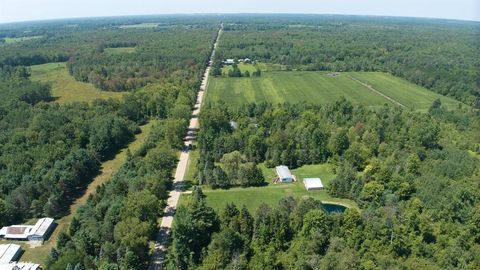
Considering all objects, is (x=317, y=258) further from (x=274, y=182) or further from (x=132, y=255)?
(x=274, y=182)

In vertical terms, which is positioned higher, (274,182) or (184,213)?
(184,213)

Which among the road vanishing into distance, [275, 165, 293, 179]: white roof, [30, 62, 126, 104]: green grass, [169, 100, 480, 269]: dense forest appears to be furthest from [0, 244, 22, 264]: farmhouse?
[30, 62, 126, 104]: green grass

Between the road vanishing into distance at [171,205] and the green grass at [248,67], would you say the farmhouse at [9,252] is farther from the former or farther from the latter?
the green grass at [248,67]

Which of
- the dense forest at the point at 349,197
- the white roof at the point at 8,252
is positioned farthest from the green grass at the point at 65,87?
the white roof at the point at 8,252

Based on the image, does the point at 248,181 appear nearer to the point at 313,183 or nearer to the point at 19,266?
the point at 313,183

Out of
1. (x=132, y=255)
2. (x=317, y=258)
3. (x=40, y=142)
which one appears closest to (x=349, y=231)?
(x=317, y=258)

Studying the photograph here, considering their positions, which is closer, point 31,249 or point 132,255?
point 132,255

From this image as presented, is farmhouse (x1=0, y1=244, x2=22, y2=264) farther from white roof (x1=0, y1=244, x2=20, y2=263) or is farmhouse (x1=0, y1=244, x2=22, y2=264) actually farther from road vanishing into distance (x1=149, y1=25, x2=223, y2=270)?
road vanishing into distance (x1=149, y1=25, x2=223, y2=270)
